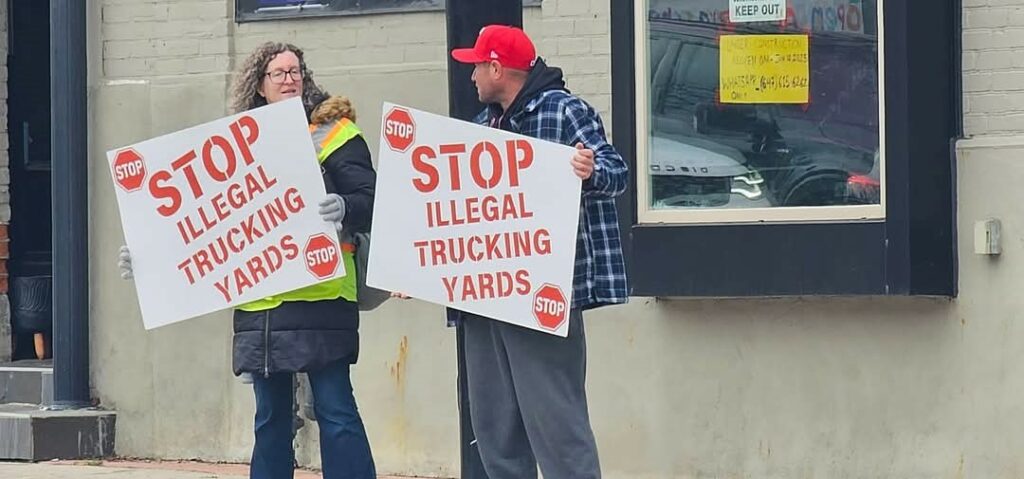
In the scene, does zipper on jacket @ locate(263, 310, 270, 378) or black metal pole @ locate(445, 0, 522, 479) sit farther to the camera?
zipper on jacket @ locate(263, 310, 270, 378)

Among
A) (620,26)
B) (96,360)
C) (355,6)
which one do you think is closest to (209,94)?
(355,6)

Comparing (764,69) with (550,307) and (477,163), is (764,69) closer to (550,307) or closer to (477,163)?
(477,163)

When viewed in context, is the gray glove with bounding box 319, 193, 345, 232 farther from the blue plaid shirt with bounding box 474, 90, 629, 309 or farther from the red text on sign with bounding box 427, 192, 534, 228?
the blue plaid shirt with bounding box 474, 90, 629, 309

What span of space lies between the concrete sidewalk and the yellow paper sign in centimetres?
242

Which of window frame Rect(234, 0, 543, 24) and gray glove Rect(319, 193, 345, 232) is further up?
window frame Rect(234, 0, 543, 24)


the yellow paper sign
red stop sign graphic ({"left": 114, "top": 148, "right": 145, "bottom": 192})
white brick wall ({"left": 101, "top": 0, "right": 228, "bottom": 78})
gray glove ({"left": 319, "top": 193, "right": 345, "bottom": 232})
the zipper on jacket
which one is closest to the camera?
gray glove ({"left": 319, "top": 193, "right": 345, "bottom": 232})

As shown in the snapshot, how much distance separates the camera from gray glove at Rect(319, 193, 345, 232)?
6316 mm

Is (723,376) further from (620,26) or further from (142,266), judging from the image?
(142,266)

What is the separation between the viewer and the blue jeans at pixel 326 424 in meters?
6.48

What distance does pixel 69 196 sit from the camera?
30.2 feet

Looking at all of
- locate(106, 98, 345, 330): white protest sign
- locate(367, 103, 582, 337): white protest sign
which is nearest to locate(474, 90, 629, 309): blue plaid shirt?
locate(367, 103, 582, 337): white protest sign

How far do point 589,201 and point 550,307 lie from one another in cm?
37

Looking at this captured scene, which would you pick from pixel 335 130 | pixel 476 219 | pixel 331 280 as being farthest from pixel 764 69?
pixel 476 219

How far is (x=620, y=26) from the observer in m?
7.93
